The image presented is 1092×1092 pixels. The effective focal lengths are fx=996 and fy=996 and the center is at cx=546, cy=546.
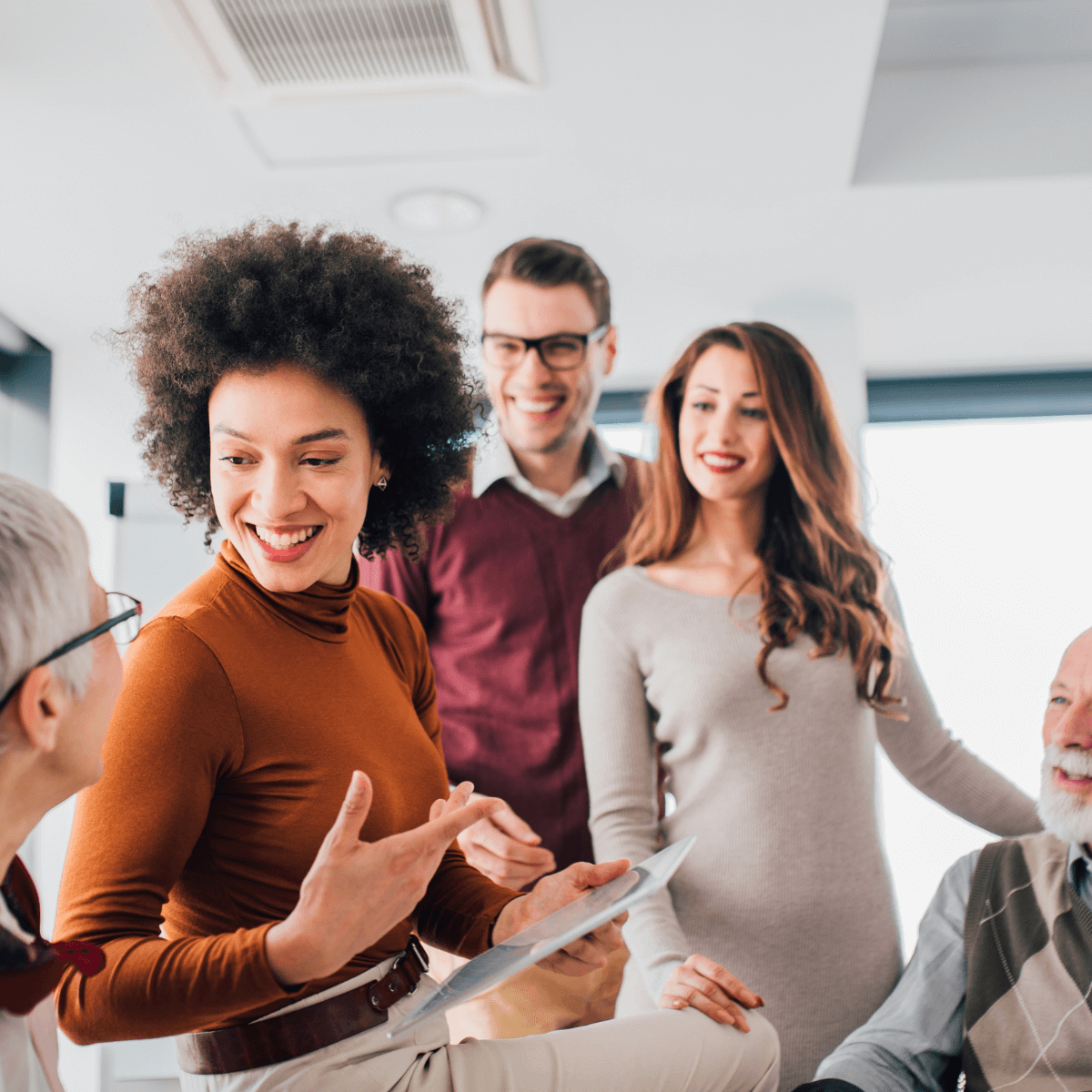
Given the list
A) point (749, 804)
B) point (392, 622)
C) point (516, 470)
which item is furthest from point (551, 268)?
point (749, 804)

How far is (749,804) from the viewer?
5.57 feet

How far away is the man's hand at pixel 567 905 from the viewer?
110 cm

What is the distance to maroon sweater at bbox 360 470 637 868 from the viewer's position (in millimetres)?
2049

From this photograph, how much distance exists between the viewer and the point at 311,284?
1205 mm

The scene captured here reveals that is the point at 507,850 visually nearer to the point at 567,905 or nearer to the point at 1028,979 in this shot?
the point at 567,905

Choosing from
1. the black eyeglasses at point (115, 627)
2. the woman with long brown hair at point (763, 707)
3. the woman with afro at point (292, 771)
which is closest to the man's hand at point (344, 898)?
→ the woman with afro at point (292, 771)

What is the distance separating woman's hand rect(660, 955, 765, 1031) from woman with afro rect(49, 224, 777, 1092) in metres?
0.02

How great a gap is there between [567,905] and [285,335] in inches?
28.2

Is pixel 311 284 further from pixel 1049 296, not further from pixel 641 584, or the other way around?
pixel 1049 296

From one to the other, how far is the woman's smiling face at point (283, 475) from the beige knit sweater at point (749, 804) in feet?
2.62

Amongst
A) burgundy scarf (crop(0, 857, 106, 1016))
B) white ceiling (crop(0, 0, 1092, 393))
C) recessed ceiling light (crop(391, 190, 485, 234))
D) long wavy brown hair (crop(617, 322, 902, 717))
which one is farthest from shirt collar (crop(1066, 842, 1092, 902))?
recessed ceiling light (crop(391, 190, 485, 234))

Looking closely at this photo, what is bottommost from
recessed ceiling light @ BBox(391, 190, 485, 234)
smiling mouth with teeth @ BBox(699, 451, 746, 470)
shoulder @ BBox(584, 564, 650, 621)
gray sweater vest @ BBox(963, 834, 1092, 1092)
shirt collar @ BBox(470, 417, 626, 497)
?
gray sweater vest @ BBox(963, 834, 1092, 1092)

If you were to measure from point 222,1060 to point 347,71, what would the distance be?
2174 mm

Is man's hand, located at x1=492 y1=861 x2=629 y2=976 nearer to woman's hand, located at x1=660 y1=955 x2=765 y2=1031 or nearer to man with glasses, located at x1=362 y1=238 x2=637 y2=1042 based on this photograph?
woman's hand, located at x1=660 y1=955 x2=765 y2=1031
